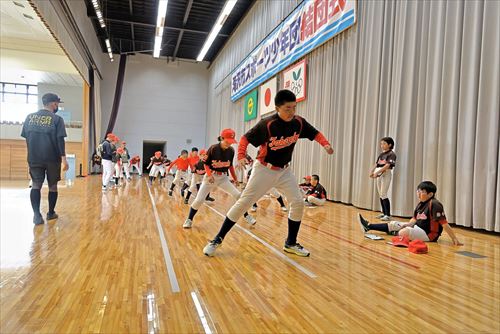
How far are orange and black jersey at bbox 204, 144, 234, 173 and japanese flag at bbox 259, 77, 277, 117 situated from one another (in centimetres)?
741

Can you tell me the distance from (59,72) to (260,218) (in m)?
16.3

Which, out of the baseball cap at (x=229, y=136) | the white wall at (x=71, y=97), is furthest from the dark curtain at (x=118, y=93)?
the baseball cap at (x=229, y=136)

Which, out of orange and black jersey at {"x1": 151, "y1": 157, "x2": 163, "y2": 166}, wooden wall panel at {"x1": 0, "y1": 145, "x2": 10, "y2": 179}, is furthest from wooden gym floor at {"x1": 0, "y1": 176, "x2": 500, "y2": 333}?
wooden wall panel at {"x1": 0, "y1": 145, "x2": 10, "y2": 179}

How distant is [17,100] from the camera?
2089 centimetres

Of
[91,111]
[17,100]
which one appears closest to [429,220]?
[91,111]

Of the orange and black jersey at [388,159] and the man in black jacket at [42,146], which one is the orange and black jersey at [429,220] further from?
the man in black jacket at [42,146]

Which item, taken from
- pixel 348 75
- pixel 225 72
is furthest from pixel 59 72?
pixel 348 75

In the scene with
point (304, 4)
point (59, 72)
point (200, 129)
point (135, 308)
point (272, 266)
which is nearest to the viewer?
point (135, 308)

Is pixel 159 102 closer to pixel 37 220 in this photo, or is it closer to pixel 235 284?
pixel 37 220

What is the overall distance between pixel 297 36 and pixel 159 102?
1477cm

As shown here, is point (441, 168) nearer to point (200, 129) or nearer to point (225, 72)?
point (225, 72)

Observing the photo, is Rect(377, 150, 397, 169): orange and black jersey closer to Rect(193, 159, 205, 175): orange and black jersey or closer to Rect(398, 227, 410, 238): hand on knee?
Rect(398, 227, 410, 238): hand on knee

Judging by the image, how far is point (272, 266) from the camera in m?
2.87

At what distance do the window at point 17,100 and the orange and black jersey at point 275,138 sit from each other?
21142 millimetres
